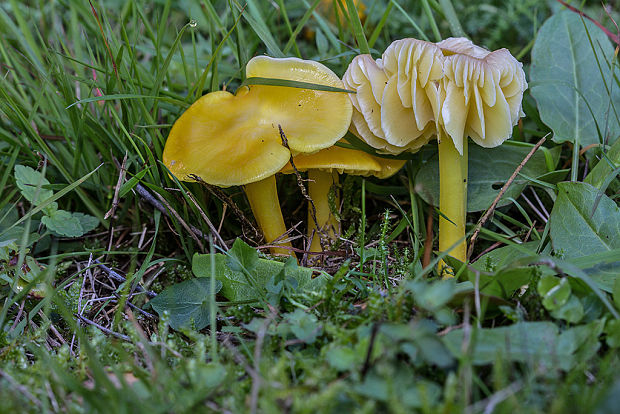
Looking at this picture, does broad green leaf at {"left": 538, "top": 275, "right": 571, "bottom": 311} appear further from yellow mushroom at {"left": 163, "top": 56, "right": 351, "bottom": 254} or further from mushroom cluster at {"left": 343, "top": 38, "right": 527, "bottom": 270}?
yellow mushroom at {"left": 163, "top": 56, "right": 351, "bottom": 254}

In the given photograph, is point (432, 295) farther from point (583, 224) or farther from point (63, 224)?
point (63, 224)

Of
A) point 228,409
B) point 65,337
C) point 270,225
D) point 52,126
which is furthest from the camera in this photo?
point 52,126

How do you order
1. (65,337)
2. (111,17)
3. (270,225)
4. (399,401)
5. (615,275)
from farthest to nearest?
1. (111,17)
2. (270,225)
3. (65,337)
4. (615,275)
5. (399,401)

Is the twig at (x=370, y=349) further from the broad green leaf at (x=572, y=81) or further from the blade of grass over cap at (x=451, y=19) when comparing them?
the blade of grass over cap at (x=451, y=19)

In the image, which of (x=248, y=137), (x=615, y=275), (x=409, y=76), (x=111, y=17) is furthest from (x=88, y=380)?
(x=111, y=17)

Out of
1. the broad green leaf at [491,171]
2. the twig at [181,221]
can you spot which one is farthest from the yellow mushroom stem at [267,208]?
the broad green leaf at [491,171]

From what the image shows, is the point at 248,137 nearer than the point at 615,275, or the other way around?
the point at 615,275

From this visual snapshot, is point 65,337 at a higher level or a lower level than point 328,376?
lower

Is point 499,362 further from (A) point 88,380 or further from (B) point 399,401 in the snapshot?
(A) point 88,380
